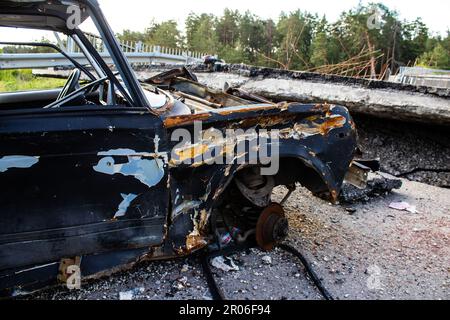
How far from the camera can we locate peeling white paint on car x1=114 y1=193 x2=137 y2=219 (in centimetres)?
212

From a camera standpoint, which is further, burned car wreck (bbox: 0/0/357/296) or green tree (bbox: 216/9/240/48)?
green tree (bbox: 216/9/240/48)

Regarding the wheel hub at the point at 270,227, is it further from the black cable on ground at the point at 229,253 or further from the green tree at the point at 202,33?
the green tree at the point at 202,33

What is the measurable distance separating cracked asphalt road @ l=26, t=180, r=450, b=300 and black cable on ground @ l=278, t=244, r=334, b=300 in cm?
4

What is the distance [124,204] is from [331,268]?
5.39 ft

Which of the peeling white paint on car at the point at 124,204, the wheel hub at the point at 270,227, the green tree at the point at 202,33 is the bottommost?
the wheel hub at the point at 270,227

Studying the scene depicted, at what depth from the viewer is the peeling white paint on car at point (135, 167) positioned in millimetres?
2033

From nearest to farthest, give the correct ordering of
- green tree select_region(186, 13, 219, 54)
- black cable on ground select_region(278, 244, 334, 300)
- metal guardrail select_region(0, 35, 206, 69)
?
1. black cable on ground select_region(278, 244, 334, 300)
2. metal guardrail select_region(0, 35, 206, 69)
3. green tree select_region(186, 13, 219, 54)

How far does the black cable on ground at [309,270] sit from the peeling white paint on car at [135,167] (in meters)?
1.31

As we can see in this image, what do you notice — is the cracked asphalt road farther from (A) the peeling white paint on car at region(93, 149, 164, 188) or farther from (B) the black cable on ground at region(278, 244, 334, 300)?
(A) the peeling white paint on car at region(93, 149, 164, 188)

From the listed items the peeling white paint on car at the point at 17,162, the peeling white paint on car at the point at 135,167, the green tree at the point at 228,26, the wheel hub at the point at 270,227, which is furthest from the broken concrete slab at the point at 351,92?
the green tree at the point at 228,26

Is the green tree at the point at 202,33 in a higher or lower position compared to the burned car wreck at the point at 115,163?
higher

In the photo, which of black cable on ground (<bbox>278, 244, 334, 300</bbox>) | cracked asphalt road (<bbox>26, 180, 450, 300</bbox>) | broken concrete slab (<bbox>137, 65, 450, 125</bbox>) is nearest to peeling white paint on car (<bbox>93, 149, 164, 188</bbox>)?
cracked asphalt road (<bbox>26, 180, 450, 300</bbox>)
